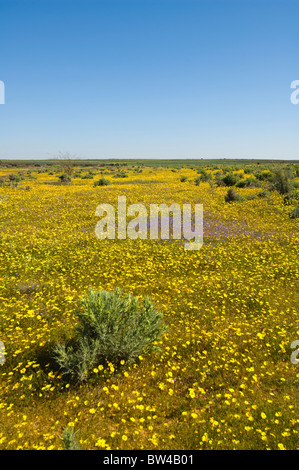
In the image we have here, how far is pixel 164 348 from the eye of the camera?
5.80 meters

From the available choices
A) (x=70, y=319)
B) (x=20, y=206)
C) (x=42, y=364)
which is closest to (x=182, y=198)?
(x=20, y=206)

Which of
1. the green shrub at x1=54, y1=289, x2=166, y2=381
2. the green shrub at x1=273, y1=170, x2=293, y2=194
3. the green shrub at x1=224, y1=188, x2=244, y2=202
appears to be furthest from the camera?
the green shrub at x1=273, y1=170, x2=293, y2=194

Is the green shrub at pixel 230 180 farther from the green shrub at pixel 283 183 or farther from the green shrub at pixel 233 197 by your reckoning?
the green shrub at pixel 233 197

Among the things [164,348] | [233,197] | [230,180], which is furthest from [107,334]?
[230,180]

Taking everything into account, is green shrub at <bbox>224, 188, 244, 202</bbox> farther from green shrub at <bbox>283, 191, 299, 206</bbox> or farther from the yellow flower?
the yellow flower

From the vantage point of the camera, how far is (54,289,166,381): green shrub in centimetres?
482

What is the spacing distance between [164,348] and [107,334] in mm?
1496

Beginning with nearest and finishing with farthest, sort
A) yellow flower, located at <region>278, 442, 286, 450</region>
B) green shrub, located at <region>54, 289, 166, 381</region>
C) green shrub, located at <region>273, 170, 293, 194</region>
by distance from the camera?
yellow flower, located at <region>278, 442, 286, 450</region>, green shrub, located at <region>54, 289, 166, 381</region>, green shrub, located at <region>273, 170, 293, 194</region>

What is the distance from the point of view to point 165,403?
4.48m

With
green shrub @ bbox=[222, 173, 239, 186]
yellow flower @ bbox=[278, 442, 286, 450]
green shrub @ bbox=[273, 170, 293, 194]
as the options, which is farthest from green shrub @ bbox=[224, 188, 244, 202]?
yellow flower @ bbox=[278, 442, 286, 450]

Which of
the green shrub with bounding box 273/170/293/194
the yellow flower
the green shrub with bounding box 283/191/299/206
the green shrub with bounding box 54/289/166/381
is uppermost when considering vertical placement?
the green shrub with bounding box 273/170/293/194

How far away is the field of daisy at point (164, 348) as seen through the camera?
12.9 ft

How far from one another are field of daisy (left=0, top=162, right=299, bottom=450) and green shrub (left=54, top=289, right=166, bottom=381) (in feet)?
0.79
